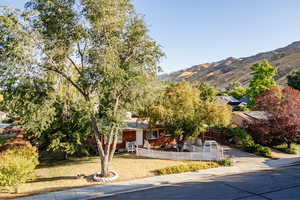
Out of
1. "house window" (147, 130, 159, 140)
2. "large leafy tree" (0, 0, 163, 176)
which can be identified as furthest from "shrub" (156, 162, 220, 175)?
"house window" (147, 130, 159, 140)

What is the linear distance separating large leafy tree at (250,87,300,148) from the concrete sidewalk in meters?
3.61

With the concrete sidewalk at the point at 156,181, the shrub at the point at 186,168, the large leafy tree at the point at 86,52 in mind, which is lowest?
the concrete sidewalk at the point at 156,181

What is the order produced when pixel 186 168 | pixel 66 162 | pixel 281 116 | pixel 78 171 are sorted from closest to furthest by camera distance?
pixel 186 168
pixel 78 171
pixel 66 162
pixel 281 116

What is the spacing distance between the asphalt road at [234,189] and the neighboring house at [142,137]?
9.19 m

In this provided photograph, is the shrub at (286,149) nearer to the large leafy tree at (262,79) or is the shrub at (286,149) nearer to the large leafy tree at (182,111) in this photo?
the large leafy tree at (182,111)

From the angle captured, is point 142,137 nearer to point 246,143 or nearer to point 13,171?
point 246,143

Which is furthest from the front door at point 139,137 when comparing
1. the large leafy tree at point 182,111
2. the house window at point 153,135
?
the large leafy tree at point 182,111

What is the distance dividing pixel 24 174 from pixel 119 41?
9722 mm

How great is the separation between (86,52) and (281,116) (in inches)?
759

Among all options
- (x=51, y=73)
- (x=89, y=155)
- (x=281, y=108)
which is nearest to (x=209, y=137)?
(x=281, y=108)

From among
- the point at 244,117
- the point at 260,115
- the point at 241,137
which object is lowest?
the point at 241,137

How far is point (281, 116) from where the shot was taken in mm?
19281

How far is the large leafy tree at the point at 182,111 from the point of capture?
54.3 ft

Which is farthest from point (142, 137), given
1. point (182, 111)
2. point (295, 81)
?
point (295, 81)
